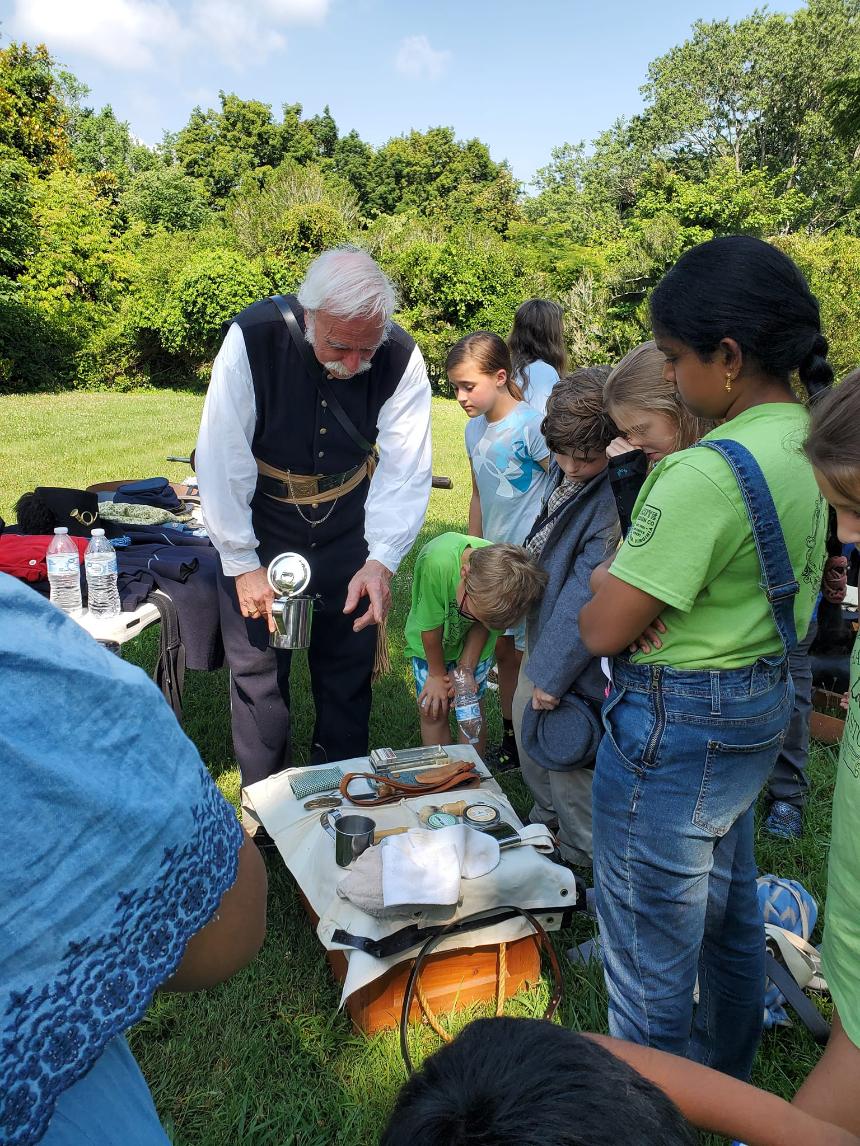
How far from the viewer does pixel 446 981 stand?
2.28m

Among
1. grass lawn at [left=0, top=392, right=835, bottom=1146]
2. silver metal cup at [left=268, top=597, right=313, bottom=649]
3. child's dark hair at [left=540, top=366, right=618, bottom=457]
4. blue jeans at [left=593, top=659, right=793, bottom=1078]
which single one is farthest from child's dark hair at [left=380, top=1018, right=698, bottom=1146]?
silver metal cup at [left=268, top=597, right=313, bottom=649]

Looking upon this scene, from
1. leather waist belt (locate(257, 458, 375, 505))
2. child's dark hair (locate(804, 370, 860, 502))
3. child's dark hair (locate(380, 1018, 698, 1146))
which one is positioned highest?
child's dark hair (locate(804, 370, 860, 502))

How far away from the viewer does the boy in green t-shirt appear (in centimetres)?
272

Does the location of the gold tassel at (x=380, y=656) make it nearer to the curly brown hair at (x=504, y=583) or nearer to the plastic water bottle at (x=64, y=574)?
the curly brown hair at (x=504, y=583)

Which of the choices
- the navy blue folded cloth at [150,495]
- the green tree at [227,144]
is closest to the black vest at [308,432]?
the navy blue folded cloth at [150,495]

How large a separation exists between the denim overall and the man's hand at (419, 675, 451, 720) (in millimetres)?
1541

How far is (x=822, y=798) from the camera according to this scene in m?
3.46

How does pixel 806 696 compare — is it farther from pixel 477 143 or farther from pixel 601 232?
pixel 477 143

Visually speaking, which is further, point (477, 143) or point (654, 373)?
point (477, 143)

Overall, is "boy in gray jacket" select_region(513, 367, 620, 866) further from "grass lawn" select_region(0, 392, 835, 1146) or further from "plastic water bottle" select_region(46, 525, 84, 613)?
"plastic water bottle" select_region(46, 525, 84, 613)

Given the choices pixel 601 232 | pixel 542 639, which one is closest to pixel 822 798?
pixel 542 639

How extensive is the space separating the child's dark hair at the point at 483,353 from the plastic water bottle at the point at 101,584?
1.73 meters

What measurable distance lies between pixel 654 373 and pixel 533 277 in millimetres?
21253

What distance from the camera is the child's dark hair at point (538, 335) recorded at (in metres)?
4.33
